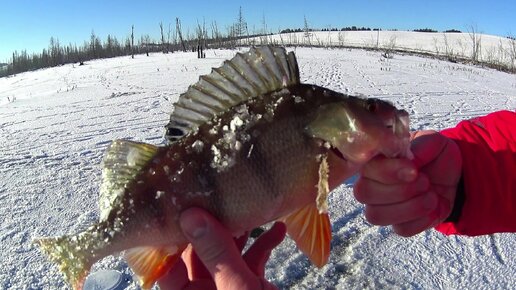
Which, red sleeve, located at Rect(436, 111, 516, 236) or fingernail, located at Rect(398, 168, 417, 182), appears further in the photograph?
red sleeve, located at Rect(436, 111, 516, 236)

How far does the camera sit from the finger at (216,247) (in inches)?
51.4

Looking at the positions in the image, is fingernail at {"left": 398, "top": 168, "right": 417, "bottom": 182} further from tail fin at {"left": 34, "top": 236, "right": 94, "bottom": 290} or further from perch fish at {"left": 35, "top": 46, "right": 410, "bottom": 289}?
tail fin at {"left": 34, "top": 236, "right": 94, "bottom": 290}

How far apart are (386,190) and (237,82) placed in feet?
2.11

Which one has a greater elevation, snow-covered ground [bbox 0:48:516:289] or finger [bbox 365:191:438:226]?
finger [bbox 365:191:438:226]

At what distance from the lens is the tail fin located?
1.42 m

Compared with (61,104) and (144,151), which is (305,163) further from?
(61,104)

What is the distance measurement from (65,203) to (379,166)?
9.24 feet

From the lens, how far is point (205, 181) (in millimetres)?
1333

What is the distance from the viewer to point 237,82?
1.42m

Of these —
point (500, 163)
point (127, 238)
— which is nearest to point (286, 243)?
point (500, 163)

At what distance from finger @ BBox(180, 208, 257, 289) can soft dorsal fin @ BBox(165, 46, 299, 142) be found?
0.99ft

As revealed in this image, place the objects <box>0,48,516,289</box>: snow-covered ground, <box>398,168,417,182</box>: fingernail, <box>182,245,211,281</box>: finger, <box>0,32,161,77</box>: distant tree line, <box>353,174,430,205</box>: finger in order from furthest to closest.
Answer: <box>0,32,161,77</box>: distant tree line < <box>0,48,516,289</box>: snow-covered ground < <box>182,245,211,281</box>: finger < <box>353,174,430,205</box>: finger < <box>398,168,417,182</box>: fingernail

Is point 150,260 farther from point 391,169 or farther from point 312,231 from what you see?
point 391,169

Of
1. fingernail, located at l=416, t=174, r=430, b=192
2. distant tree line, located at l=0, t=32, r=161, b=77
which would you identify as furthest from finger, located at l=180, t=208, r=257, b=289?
distant tree line, located at l=0, t=32, r=161, b=77
